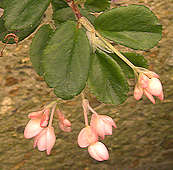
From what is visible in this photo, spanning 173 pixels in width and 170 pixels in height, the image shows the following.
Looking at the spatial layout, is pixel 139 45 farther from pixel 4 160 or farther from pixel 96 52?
pixel 4 160

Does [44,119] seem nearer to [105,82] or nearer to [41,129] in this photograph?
Result: [41,129]

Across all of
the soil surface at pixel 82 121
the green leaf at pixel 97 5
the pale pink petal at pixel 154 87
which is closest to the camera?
the pale pink petal at pixel 154 87

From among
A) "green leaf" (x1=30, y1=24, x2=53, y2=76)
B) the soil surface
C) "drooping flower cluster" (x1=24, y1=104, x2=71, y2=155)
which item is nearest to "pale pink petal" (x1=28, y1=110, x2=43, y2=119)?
"drooping flower cluster" (x1=24, y1=104, x2=71, y2=155)

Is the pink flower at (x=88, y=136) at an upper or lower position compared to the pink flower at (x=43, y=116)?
lower

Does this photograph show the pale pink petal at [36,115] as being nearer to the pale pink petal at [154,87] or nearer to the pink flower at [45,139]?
the pink flower at [45,139]

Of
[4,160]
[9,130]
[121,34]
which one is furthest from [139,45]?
[4,160]

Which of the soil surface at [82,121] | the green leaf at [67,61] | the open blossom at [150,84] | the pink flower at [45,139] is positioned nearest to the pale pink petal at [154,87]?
the open blossom at [150,84]
